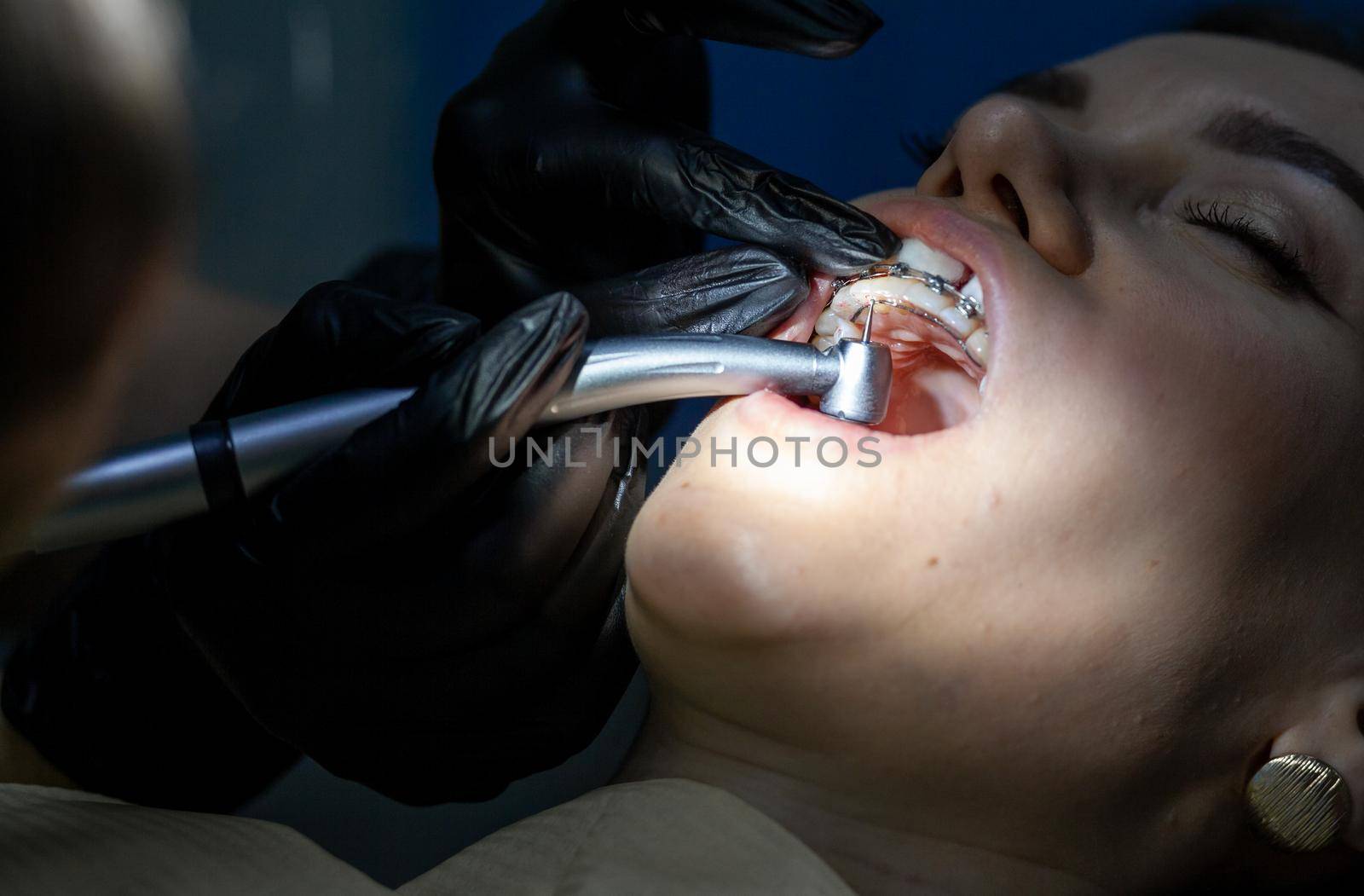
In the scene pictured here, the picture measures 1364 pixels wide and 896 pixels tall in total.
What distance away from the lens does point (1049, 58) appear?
59.1 inches

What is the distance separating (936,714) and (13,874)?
24.8 inches

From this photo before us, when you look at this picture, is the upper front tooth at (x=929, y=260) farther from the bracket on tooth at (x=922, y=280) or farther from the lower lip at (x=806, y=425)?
the lower lip at (x=806, y=425)

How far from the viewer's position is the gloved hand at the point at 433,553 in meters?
0.76

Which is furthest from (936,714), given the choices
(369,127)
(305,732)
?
(369,127)

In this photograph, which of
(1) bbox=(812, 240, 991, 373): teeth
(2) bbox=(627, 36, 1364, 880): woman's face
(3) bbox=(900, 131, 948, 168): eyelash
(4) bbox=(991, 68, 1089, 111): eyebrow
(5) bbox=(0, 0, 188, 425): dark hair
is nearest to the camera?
(5) bbox=(0, 0, 188, 425): dark hair

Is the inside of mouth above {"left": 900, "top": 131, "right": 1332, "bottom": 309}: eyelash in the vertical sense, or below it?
below

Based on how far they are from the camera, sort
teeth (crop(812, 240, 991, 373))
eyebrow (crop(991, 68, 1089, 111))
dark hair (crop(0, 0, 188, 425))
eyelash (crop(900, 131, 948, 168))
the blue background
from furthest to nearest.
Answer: the blue background < eyelash (crop(900, 131, 948, 168)) < eyebrow (crop(991, 68, 1089, 111)) < teeth (crop(812, 240, 991, 373)) < dark hair (crop(0, 0, 188, 425))

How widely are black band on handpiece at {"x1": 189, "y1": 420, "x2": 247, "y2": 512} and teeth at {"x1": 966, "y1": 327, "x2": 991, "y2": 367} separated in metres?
0.56

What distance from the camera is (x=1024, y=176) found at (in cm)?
80

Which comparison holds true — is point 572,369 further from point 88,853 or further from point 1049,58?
point 1049,58

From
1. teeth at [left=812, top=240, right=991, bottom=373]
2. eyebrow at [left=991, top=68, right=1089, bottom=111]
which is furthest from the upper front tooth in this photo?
eyebrow at [left=991, top=68, right=1089, bottom=111]

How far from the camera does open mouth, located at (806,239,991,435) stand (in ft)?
2.66

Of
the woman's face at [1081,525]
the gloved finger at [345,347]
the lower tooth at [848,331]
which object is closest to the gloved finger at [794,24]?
the woman's face at [1081,525]

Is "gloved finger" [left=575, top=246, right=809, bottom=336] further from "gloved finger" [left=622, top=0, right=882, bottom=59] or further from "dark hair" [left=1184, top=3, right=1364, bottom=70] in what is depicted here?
"dark hair" [left=1184, top=3, right=1364, bottom=70]
